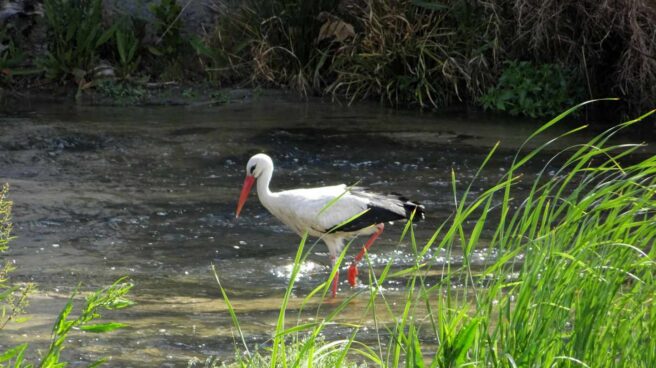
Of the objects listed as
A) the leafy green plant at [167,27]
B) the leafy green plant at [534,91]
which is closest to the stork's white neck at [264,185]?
the leafy green plant at [534,91]

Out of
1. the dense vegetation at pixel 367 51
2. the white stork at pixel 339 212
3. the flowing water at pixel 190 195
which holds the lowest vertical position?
the flowing water at pixel 190 195

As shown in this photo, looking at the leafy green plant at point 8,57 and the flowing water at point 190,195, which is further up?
the leafy green plant at point 8,57

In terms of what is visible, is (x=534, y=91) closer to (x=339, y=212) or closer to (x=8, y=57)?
(x=339, y=212)

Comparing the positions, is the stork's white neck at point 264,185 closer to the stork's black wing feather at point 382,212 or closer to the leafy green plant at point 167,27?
the stork's black wing feather at point 382,212

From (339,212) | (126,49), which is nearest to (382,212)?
(339,212)

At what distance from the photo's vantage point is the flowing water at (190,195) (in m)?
6.44

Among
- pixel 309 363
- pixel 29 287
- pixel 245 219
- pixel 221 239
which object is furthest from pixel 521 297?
pixel 245 219

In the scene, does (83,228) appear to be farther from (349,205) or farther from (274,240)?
(349,205)

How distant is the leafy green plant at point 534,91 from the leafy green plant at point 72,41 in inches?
192

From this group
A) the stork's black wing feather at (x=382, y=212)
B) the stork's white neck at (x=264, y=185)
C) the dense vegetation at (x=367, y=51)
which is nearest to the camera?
the stork's black wing feather at (x=382, y=212)

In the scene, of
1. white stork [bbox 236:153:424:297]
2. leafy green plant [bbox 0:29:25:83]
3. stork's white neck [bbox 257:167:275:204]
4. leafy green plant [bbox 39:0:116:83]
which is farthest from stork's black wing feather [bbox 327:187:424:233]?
leafy green plant [bbox 0:29:25:83]

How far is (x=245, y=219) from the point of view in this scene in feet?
30.5

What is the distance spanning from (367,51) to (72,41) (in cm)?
375

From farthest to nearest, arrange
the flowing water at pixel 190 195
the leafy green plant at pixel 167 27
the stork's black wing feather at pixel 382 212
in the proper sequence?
the leafy green plant at pixel 167 27 → the stork's black wing feather at pixel 382 212 → the flowing water at pixel 190 195
